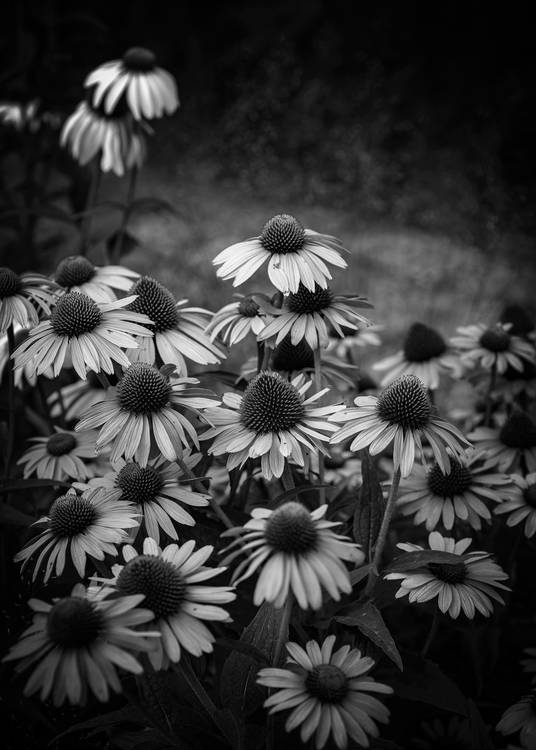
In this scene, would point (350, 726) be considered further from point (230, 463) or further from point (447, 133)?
point (447, 133)

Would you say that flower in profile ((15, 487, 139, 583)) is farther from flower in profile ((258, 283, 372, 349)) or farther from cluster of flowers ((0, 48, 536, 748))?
flower in profile ((258, 283, 372, 349))

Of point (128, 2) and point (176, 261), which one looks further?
point (128, 2)

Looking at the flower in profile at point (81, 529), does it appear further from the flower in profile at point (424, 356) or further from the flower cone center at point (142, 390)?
the flower in profile at point (424, 356)

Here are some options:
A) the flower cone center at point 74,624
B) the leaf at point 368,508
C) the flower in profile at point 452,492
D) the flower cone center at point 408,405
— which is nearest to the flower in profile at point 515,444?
the flower in profile at point 452,492

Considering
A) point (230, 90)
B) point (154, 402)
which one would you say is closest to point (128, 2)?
point (230, 90)

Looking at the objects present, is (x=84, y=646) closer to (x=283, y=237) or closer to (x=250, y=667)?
(x=250, y=667)

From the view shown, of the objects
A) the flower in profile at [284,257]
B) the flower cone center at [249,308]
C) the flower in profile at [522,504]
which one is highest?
the flower in profile at [284,257]
